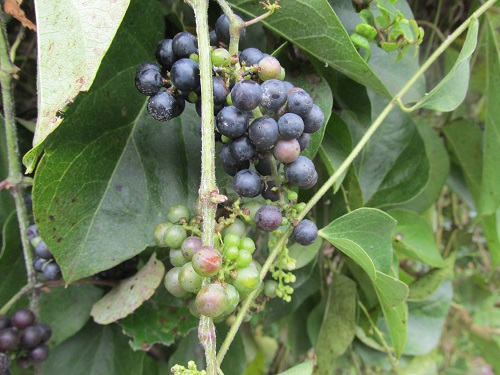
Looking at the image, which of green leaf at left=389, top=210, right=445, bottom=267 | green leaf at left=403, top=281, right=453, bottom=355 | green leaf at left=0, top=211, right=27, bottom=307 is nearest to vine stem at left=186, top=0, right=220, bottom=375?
green leaf at left=0, top=211, right=27, bottom=307

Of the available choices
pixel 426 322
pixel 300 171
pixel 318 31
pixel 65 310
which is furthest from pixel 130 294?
pixel 426 322

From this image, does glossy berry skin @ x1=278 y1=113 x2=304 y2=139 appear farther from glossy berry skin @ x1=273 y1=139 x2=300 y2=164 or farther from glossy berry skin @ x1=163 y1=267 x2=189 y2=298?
glossy berry skin @ x1=163 y1=267 x2=189 y2=298

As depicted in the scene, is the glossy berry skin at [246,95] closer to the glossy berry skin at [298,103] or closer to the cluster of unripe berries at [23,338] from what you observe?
the glossy berry skin at [298,103]

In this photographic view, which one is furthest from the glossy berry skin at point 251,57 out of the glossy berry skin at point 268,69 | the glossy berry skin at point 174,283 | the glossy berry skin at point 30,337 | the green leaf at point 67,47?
the glossy berry skin at point 30,337

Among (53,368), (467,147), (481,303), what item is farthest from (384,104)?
(481,303)

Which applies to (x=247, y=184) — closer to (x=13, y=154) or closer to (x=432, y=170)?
(x=13, y=154)
